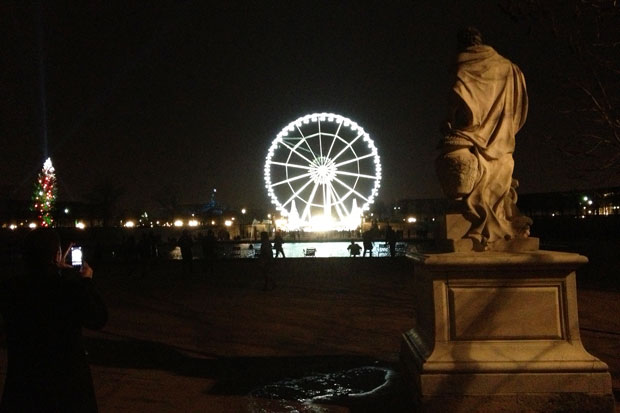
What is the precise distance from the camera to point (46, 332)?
8.89ft

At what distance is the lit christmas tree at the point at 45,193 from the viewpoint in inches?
2479

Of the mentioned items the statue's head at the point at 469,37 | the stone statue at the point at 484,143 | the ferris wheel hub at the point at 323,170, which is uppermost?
the ferris wheel hub at the point at 323,170

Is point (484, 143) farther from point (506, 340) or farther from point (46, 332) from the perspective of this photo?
point (46, 332)

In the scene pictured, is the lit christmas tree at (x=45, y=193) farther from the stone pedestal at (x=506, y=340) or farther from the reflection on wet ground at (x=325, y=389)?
the stone pedestal at (x=506, y=340)

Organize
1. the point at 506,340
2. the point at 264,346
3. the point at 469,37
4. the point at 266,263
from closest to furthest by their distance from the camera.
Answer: the point at 506,340 → the point at 469,37 → the point at 264,346 → the point at 266,263

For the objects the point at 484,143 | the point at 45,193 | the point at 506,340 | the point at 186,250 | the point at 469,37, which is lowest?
the point at 506,340

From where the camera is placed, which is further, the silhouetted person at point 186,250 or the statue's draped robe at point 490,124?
the silhouetted person at point 186,250

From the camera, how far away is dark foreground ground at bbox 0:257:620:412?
5.14m

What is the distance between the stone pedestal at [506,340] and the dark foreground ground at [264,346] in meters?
0.66

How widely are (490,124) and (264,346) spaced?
4.22 m

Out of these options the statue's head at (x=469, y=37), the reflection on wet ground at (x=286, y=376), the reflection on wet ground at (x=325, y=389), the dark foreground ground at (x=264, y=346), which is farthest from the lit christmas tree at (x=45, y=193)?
the statue's head at (x=469, y=37)

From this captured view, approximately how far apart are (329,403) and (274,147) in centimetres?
3350

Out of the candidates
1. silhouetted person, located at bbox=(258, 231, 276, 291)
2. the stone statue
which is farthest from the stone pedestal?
silhouetted person, located at bbox=(258, 231, 276, 291)

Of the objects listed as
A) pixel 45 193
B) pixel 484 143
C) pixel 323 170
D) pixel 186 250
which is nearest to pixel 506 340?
pixel 484 143
